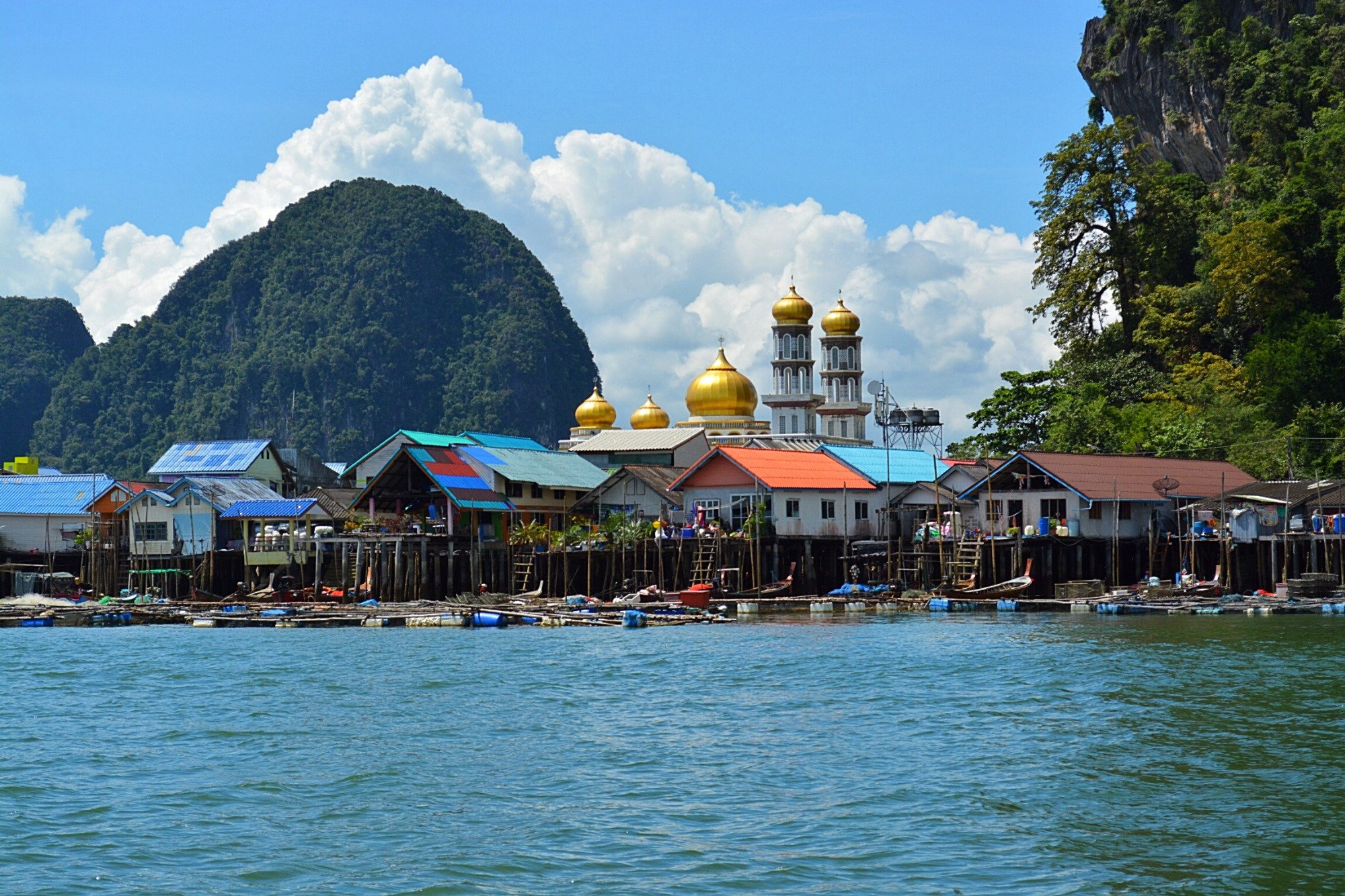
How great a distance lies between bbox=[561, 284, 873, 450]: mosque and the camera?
81.6 m

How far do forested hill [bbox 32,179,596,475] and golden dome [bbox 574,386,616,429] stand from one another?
79.1 m

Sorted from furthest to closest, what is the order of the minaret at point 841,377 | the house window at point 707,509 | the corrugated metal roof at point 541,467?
the minaret at point 841,377, the corrugated metal roof at point 541,467, the house window at point 707,509

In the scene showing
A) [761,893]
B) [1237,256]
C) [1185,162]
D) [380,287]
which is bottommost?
[761,893]

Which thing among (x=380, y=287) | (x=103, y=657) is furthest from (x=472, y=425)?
(x=103, y=657)

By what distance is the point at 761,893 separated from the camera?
48.9 feet

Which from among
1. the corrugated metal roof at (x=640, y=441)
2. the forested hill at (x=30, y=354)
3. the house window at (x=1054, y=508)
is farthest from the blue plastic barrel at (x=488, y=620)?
the forested hill at (x=30, y=354)

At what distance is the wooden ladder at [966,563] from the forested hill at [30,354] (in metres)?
144

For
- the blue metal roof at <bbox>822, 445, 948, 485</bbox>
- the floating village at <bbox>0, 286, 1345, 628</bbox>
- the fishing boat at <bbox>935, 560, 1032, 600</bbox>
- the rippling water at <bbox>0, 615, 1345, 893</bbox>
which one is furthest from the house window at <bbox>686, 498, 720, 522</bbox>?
the rippling water at <bbox>0, 615, 1345, 893</bbox>

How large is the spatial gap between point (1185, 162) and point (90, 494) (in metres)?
51.7

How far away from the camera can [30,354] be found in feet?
606

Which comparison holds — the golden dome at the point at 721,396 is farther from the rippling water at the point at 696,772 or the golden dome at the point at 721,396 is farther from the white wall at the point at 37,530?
the rippling water at the point at 696,772

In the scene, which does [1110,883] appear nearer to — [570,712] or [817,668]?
[570,712]

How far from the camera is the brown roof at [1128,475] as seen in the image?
52.2m

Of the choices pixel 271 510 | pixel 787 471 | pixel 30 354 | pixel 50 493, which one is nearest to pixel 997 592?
pixel 787 471
